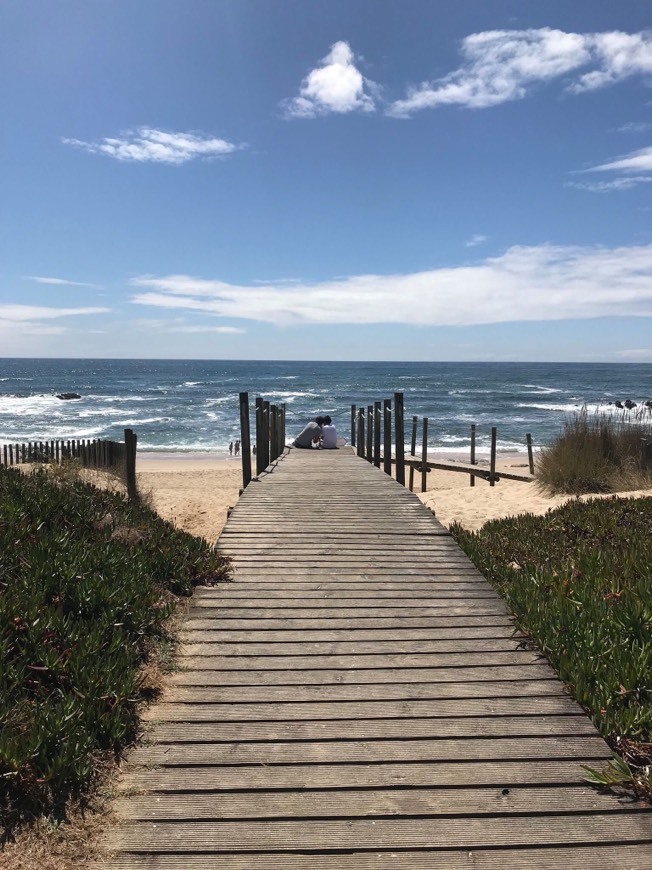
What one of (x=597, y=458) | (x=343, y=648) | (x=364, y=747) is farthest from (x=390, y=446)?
(x=364, y=747)

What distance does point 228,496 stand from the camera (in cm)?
1577

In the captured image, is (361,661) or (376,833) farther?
(361,661)

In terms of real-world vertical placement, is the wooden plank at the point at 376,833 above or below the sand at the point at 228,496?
above

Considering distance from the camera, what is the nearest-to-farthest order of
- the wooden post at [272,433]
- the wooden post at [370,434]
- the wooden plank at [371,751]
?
the wooden plank at [371,751], the wooden post at [272,433], the wooden post at [370,434]

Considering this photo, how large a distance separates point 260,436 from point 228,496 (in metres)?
4.41

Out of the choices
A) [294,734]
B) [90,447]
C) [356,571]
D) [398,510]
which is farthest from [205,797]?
[90,447]

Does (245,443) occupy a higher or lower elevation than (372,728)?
higher

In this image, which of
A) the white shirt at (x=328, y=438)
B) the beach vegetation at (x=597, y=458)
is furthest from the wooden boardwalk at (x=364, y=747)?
the white shirt at (x=328, y=438)

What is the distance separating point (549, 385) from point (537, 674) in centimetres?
7056

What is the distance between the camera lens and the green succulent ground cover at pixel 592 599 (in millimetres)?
3166

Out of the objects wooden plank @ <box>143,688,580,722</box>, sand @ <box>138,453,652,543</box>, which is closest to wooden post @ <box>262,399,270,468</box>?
sand @ <box>138,453,652,543</box>

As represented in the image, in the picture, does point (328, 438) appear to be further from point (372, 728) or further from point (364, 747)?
point (364, 747)

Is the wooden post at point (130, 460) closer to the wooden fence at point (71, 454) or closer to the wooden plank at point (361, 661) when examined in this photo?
the wooden fence at point (71, 454)

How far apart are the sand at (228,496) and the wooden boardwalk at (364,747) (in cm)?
422
